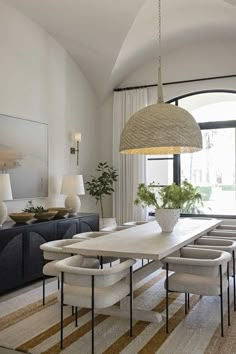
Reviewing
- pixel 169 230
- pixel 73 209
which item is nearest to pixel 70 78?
pixel 73 209

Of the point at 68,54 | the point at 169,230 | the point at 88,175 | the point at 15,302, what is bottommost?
the point at 15,302

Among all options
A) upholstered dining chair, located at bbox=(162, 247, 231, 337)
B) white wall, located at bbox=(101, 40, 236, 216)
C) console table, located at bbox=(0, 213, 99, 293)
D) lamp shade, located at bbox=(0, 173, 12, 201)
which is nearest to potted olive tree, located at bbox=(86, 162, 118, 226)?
white wall, located at bbox=(101, 40, 236, 216)

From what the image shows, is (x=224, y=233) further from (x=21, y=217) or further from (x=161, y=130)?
(x=21, y=217)

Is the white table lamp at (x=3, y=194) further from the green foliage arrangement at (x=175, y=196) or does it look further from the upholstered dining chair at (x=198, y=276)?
the upholstered dining chair at (x=198, y=276)

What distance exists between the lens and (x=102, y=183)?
7.11 m

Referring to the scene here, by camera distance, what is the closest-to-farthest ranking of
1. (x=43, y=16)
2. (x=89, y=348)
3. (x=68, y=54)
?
1. (x=89, y=348)
2. (x=43, y=16)
3. (x=68, y=54)

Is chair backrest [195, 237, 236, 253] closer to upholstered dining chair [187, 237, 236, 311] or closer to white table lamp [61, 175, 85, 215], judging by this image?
upholstered dining chair [187, 237, 236, 311]

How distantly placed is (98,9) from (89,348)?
4421 mm

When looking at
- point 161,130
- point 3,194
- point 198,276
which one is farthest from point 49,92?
point 198,276

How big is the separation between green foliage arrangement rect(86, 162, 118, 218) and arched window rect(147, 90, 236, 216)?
3.57 feet

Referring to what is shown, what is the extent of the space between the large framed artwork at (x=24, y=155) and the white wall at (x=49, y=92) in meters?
0.14

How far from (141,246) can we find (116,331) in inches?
29.7

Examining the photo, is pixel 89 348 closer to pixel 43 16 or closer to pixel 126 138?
pixel 126 138

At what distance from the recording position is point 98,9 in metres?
5.30
